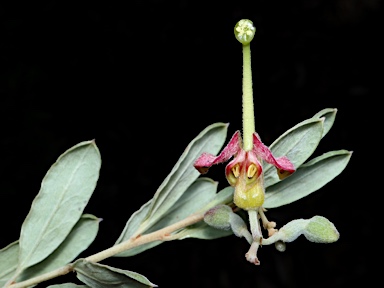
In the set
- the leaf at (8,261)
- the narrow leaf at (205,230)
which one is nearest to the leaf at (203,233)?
the narrow leaf at (205,230)

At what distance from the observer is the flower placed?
88 cm

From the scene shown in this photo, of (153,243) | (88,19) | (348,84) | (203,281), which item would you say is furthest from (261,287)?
(153,243)

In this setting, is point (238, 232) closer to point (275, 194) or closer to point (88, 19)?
point (275, 194)

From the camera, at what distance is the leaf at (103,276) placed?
35.8 inches

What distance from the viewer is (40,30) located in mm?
2812

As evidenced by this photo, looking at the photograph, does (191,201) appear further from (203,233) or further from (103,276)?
(103,276)

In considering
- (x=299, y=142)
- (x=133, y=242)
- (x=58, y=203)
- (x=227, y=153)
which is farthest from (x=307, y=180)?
(x=58, y=203)

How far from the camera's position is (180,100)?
318 centimetres

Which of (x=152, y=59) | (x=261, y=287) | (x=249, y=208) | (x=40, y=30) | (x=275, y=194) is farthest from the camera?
(x=261, y=287)

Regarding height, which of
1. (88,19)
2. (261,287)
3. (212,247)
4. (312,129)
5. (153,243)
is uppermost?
(88,19)

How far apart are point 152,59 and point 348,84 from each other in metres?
1.13

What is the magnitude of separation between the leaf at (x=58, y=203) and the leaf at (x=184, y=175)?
111mm

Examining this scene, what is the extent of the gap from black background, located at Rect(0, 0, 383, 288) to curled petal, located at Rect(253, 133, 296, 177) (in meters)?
1.71

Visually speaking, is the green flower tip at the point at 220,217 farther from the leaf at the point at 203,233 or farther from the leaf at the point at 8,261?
the leaf at the point at 8,261
